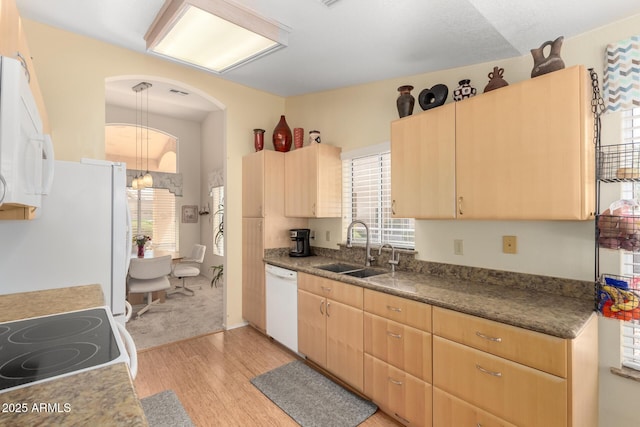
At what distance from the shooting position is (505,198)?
5.65ft

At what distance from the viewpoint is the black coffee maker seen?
3394 millimetres

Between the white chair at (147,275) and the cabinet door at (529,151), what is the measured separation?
12.8 feet

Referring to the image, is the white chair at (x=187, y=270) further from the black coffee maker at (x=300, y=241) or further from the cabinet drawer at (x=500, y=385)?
the cabinet drawer at (x=500, y=385)

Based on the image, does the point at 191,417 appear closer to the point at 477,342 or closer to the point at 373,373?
the point at 373,373

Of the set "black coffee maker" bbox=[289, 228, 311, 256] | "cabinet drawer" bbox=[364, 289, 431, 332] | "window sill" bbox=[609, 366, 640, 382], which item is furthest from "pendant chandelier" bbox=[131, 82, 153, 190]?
"window sill" bbox=[609, 366, 640, 382]

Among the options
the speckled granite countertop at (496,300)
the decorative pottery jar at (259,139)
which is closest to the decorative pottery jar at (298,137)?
the decorative pottery jar at (259,139)

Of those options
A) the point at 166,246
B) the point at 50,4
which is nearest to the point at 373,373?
the point at 50,4

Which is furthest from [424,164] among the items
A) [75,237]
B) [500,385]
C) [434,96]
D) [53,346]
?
[75,237]

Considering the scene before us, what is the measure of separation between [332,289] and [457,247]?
1035 mm

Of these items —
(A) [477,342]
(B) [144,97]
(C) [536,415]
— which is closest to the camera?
(C) [536,415]

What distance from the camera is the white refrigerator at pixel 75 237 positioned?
1752 mm

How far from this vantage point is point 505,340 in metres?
1.45

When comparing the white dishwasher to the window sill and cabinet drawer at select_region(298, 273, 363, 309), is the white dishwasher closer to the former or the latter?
cabinet drawer at select_region(298, 273, 363, 309)

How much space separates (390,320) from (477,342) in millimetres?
556
